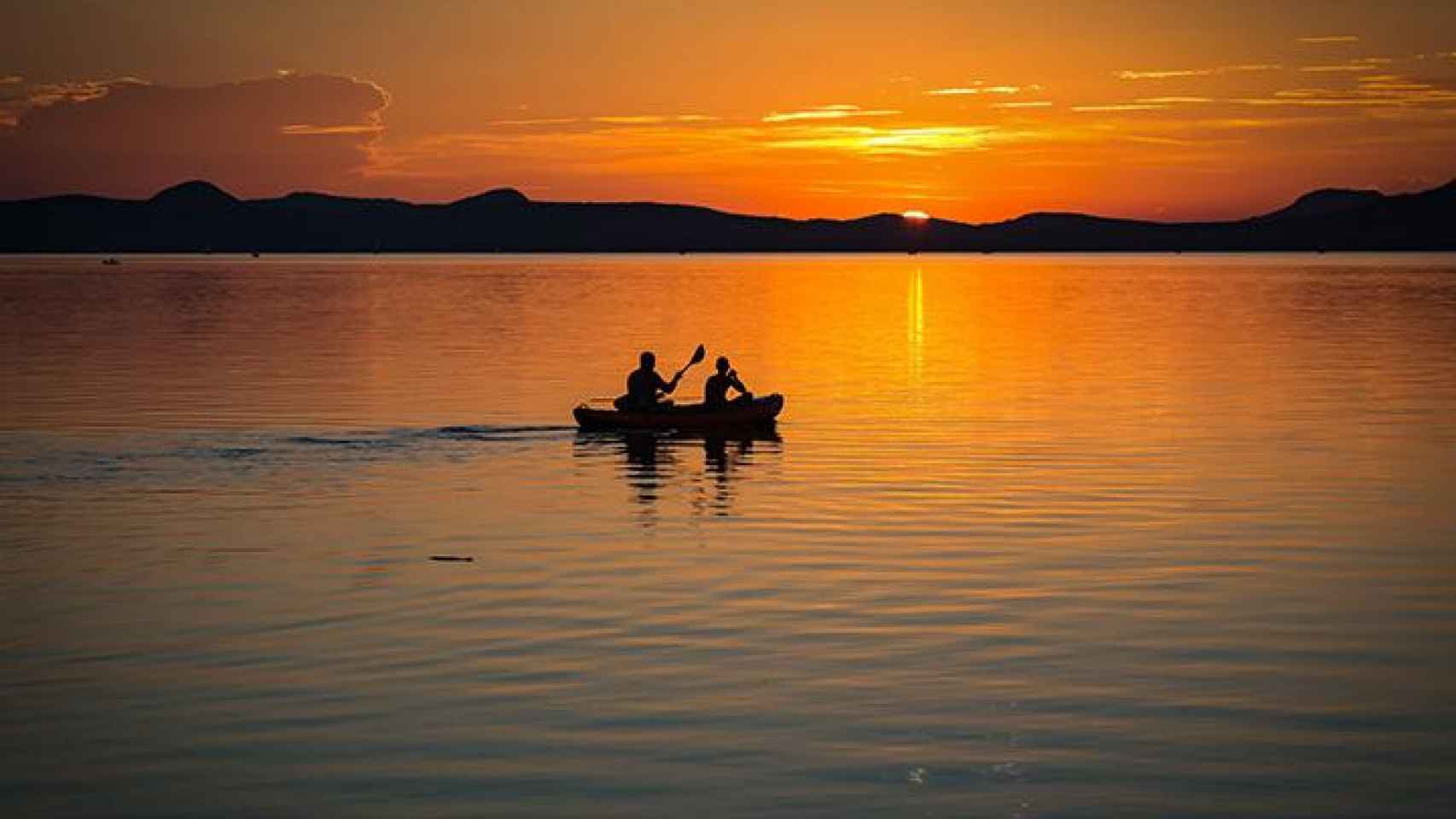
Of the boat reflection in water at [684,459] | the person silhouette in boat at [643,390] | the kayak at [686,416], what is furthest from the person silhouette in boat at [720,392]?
the person silhouette in boat at [643,390]

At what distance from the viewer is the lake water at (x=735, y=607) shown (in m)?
13.9

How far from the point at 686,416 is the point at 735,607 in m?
20.4

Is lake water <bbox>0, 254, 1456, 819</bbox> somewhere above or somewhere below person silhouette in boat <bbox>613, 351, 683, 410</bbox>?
below

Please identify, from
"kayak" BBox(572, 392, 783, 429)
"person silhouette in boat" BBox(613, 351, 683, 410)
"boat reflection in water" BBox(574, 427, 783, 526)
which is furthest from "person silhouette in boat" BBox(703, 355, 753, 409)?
"person silhouette in boat" BBox(613, 351, 683, 410)

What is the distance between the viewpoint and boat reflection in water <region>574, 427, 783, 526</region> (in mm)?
30250

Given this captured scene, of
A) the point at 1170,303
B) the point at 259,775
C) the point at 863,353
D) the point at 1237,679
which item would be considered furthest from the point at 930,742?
the point at 1170,303

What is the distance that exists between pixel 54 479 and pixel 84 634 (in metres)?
13.8

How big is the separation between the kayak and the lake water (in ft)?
2.10

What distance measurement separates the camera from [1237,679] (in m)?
17.0

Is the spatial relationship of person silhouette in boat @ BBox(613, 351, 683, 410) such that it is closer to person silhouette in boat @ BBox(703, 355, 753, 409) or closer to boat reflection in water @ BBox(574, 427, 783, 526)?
boat reflection in water @ BBox(574, 427, 783, 526)

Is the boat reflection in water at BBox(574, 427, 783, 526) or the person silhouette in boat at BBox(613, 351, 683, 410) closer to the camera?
the boat reflection in water at BBox(574, 427, 783, 526)

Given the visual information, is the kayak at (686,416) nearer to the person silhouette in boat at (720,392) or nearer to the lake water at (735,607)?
the person silhouette in boat at (720,392)

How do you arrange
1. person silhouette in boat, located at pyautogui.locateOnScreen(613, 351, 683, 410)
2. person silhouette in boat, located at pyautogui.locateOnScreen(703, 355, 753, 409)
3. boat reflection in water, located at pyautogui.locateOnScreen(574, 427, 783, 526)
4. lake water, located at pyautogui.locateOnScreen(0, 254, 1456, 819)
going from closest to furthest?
lake water, located at pyautogui.locateOnScreen(0, 254, 1456, 819) < boat reflection in water, located at pyautogui.locateOnScreen(574, 427, 783, 526) < person silhouette in boat, located at pyautogui.locateOnScreen(613, 351, 683, 410) < person silhouette in boat, located at pyautogui.locateOnScreen(703, 355, 753, 409)

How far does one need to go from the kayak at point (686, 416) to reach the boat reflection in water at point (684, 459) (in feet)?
0.63
